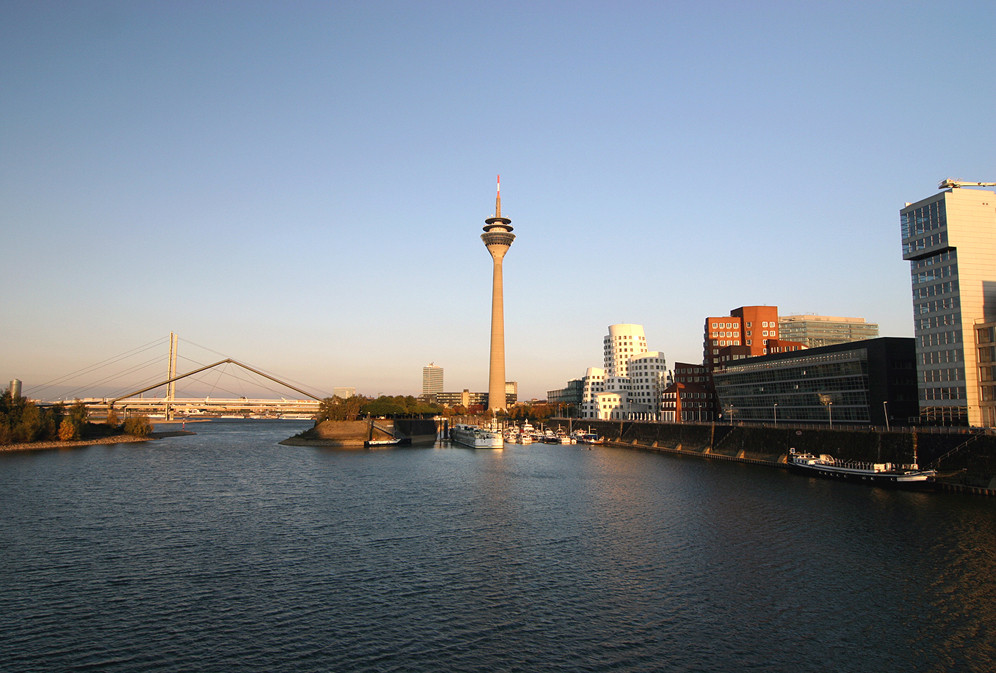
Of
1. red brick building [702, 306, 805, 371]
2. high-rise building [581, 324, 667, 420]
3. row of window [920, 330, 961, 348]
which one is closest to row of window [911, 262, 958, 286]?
row of window [920, 330, 961, 348]

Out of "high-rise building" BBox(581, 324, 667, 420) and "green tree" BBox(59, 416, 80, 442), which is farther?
"high-rise building" BBox(581, 324, 667, 420)

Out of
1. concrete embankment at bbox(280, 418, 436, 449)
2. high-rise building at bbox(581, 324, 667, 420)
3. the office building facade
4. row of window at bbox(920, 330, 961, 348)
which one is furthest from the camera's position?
high-rise building at bbox(581, 324, 667, 420)

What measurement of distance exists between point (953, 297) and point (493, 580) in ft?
239

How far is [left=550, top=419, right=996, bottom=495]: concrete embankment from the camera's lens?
188ft

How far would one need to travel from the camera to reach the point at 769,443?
3501 inches

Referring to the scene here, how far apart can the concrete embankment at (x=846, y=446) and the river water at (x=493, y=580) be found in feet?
17.6

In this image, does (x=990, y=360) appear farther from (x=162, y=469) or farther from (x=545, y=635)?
(x=162, y=469)

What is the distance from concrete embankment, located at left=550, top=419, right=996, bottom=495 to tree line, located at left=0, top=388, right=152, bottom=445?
11143 cm

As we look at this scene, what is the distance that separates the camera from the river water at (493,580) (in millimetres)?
23562

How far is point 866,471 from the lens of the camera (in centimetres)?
6538

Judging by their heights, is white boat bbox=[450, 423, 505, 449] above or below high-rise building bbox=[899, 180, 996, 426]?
below

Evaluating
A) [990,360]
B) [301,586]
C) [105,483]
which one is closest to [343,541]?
[301,586]

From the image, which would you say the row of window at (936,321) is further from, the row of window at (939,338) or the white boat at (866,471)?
the white boat at (866,471)

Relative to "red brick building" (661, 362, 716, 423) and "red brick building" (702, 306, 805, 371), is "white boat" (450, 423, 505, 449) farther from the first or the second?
"red brick building" (702, 306, 805, 371)
